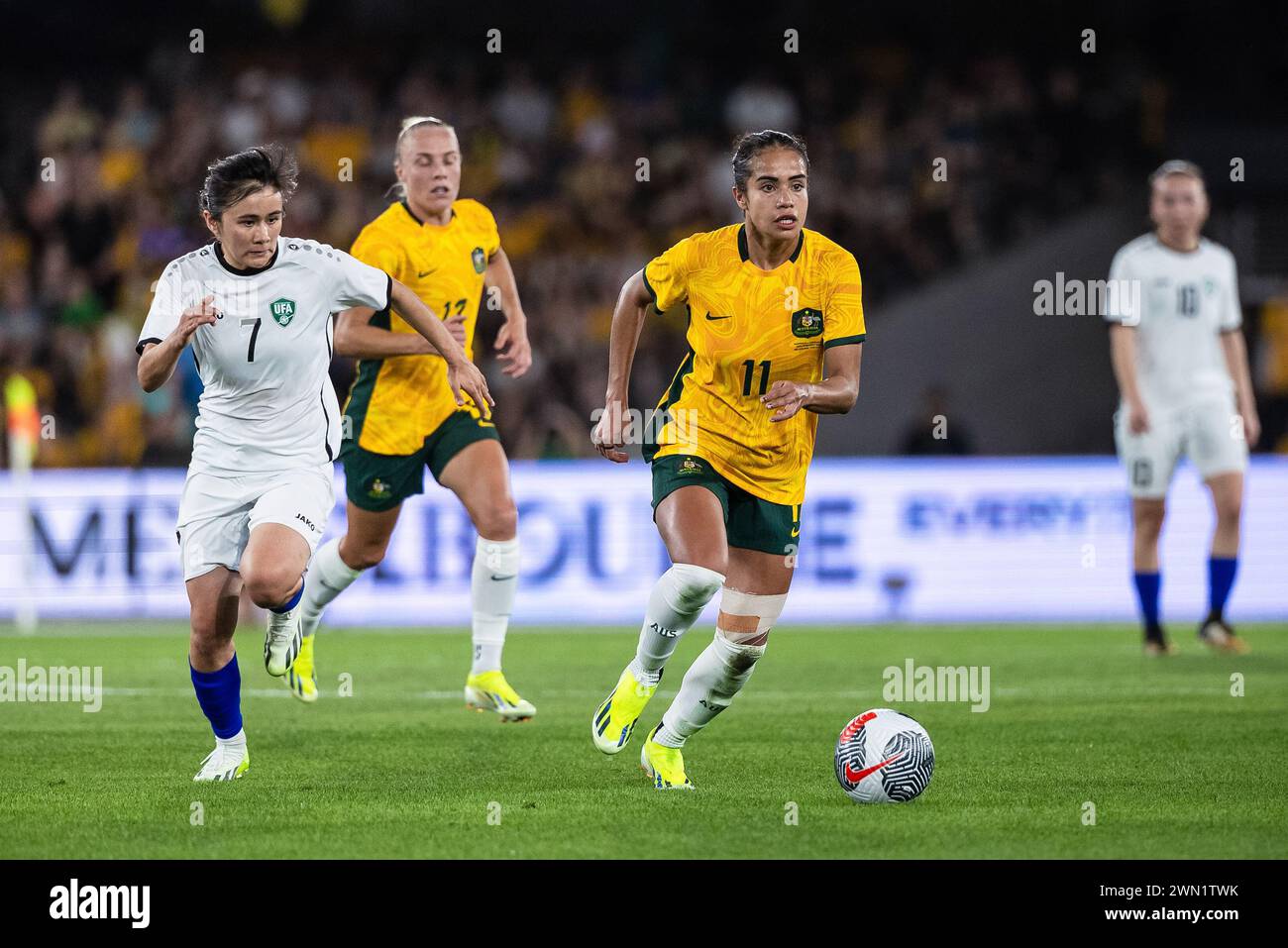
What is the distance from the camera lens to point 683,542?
643 cm

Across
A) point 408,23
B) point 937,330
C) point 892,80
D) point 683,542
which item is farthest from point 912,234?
point 683,542

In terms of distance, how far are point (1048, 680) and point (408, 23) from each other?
1544 centimetres

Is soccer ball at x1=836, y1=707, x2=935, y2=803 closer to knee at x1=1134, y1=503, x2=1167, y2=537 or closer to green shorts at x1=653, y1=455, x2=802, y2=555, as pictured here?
green shorts at x1=653, y1=455, x2=802, y2=555

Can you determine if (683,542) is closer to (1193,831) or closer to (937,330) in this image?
(1193,831)

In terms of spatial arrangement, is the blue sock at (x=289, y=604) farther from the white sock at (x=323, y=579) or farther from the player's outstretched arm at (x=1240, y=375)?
the player's outstretched arm at (x=1240, y=375)

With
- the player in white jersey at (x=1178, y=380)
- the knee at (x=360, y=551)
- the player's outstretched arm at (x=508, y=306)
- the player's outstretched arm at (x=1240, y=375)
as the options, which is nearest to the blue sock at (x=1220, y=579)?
the player in white jersey at (x=1178, y=380)

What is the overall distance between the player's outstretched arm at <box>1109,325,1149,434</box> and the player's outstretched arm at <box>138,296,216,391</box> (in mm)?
6867

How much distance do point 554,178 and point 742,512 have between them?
14.2 metres

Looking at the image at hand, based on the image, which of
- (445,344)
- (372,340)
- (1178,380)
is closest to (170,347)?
(445,344)

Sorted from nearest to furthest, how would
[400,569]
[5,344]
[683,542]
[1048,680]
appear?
[683,542], [1048,680], [400,569], [5,344]

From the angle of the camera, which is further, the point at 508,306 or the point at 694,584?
the point at 508,306

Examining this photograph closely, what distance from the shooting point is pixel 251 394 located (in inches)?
268

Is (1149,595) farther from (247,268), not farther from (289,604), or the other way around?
(247,268)

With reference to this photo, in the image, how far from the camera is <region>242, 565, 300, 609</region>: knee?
21.4 feet
